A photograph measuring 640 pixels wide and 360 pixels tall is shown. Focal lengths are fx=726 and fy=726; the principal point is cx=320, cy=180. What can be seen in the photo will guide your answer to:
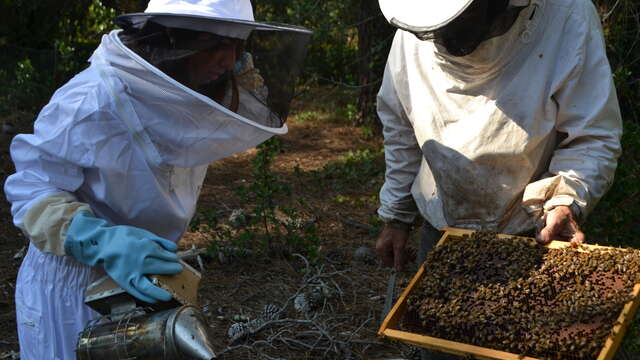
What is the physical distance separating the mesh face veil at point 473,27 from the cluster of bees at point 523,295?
2.36 feet

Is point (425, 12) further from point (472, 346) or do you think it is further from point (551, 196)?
point (472, 346)

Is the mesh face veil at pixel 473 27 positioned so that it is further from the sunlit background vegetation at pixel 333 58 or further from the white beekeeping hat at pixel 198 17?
the sunlit background vegetation at pixel 333 58

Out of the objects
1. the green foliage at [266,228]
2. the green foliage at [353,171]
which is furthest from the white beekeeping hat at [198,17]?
the green foliage at [353,171]

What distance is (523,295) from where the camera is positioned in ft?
8.23

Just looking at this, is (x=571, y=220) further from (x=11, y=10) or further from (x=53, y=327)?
(x=11, y=10)

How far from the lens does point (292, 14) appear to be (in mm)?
6949

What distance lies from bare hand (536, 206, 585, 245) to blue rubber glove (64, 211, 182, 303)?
1.33 metres

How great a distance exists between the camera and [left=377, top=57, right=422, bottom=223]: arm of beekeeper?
3240 mm

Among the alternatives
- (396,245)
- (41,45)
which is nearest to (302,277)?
(396,245)

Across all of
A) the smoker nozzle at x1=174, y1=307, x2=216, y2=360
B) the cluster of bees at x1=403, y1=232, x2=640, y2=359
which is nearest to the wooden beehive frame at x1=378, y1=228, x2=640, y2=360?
the cluster of bees at x1=403, y1=232, x2=640, y2=359

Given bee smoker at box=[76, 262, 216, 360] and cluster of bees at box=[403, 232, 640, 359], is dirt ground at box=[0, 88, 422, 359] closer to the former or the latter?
bee smoker at box=[76, 262, 216, 360]

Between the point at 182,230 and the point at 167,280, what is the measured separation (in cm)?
50

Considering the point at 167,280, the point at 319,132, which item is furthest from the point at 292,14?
the point at 167,280

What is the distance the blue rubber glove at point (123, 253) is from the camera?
7.65 ft
